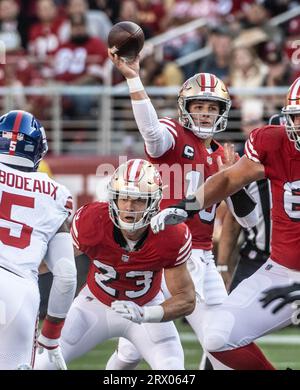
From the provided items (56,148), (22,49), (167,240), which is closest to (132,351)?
(167,240)

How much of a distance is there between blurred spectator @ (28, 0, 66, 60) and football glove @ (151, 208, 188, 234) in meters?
6.79

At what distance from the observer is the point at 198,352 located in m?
8.48

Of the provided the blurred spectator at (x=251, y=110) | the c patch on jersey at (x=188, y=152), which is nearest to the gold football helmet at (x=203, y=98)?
the c patch on jersey at (x=188, y=152)

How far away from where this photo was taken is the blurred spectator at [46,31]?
12.2m

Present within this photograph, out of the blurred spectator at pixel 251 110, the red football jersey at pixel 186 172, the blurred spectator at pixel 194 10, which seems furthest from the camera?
the blurred spectator at pixel 194 10

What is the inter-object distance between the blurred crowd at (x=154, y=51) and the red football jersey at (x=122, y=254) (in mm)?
4879

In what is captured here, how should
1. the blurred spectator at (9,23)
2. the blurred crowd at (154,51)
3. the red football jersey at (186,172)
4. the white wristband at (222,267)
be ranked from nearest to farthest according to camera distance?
the red football jersey at (186,172), the white wristband at (222,267), the blurred crowd at (154,51), the blurred spectator at (9,23)

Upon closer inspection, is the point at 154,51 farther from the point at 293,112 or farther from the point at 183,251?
the point at 183,251

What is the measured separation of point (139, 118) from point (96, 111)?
17.8 ft

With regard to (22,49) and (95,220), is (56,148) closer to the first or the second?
(22,49)

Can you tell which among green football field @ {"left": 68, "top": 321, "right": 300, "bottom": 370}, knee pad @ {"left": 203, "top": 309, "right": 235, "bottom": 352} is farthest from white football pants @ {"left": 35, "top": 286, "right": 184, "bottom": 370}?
green football field @ {"left": 68, "top": 321, "right": 300, "bottom": 370}

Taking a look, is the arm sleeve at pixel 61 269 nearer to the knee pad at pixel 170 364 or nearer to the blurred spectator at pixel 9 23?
the knee pad at pixel 170 364

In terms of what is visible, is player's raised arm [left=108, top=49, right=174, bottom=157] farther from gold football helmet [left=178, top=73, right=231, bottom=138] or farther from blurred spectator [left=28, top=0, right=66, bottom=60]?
blurred spectator [left=28, top=0, right=66, bottom=60]

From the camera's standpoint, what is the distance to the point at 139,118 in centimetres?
614
